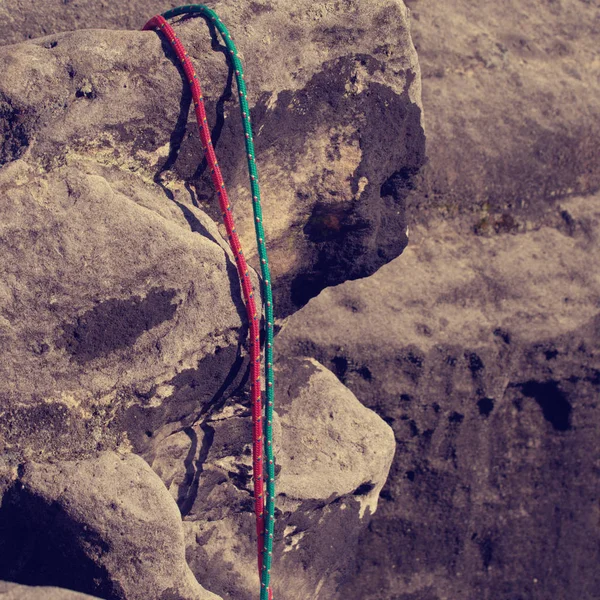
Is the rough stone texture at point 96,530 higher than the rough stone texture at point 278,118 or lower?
lower

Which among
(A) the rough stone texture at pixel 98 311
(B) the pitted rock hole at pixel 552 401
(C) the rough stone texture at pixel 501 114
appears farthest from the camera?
(C) the rough stone texture at pixel 501 114

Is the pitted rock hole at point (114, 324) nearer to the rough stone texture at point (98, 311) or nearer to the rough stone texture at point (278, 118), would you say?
the rough stone texture at point (98, 311)

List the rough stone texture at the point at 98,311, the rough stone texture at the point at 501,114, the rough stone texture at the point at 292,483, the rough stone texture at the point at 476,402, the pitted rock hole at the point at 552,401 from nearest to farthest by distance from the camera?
the rough stone texture at the point at 98,311 → the rough stone texture at the point at 292,483 → the rough stone texture at the point at 476,402 → the pitted rock hole at the point at 552,401 → the rough stone texture at the point at 501,114

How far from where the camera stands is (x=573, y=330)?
14.2ft

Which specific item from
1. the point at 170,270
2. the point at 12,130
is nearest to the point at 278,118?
the point at 170,270

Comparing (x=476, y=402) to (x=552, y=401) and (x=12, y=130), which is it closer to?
(x=552, y=401)

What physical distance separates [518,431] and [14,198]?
10.9 feet

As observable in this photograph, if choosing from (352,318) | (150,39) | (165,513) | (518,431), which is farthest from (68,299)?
(518,431)

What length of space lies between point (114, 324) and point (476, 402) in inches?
95.4

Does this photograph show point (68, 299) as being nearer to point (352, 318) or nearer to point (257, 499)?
point (257, 499)

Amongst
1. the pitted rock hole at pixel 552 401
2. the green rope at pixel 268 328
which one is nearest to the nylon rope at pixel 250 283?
the green rope at pixel 268 328

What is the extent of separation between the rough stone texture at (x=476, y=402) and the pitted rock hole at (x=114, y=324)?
132 centimetres

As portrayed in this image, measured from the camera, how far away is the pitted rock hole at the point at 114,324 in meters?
2.74

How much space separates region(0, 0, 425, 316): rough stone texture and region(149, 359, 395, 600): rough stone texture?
0.59 meters
